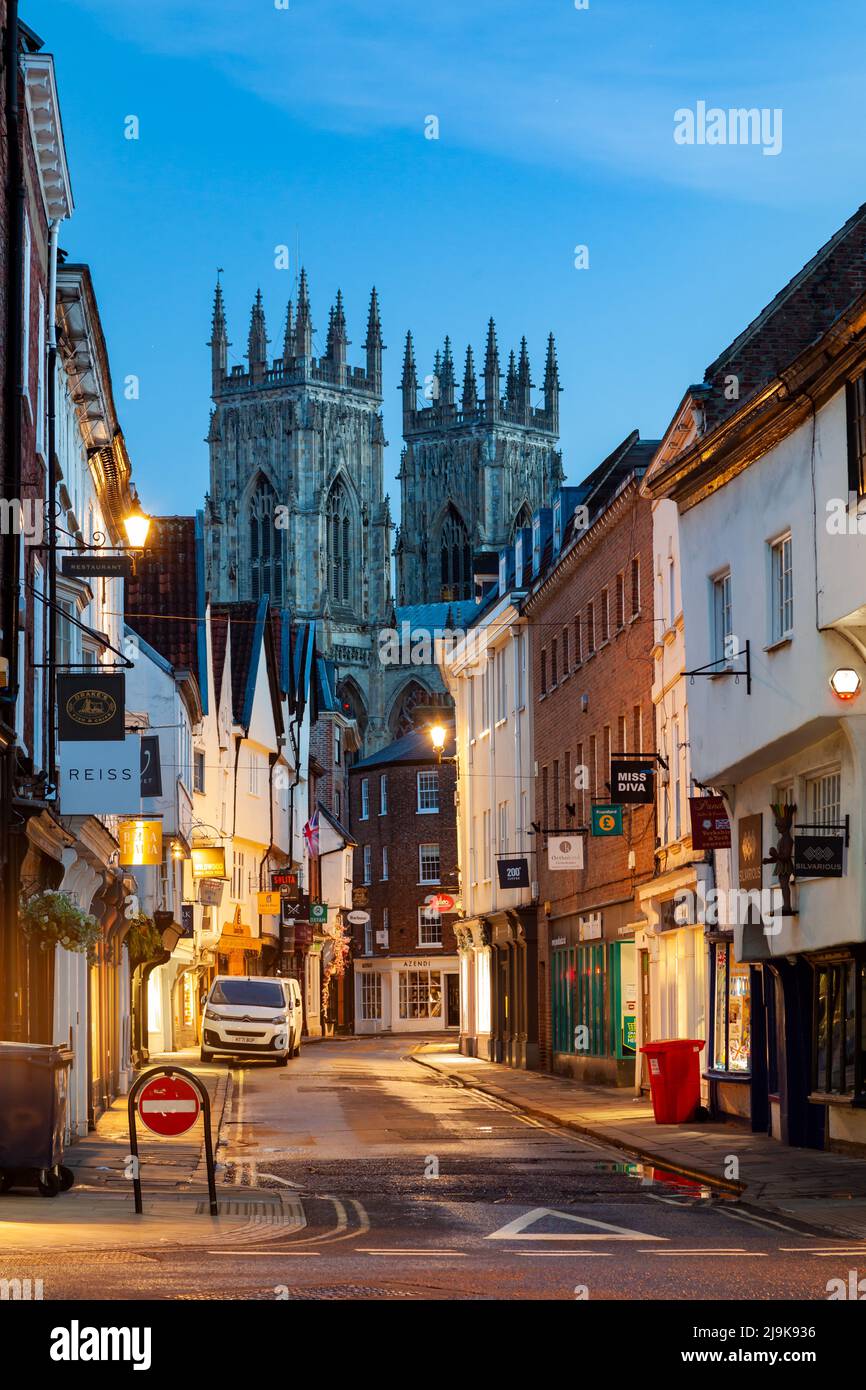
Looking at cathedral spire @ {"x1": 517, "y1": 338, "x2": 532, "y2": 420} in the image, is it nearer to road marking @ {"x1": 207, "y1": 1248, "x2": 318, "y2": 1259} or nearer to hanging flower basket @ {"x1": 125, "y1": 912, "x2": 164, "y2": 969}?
hanging flower basket @ {"x1": 125, "y1": 912, "x2": 164, "y2": 969}

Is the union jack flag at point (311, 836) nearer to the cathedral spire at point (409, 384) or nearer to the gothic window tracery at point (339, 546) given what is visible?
the gothic window tracery at point (339, 546)

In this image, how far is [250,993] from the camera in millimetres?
44906

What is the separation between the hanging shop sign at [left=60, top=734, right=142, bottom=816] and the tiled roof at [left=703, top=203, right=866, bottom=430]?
9274 millimetres

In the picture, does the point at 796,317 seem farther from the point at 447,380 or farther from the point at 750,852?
the point at 447,380

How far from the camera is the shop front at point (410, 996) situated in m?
94.6

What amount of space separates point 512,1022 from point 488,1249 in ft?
121

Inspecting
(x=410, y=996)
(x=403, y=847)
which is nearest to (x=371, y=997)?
(x=410, y=996)

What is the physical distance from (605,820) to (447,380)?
474ft

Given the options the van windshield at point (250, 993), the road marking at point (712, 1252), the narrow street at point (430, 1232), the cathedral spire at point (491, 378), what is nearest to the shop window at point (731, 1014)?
the narrow street at point (430, 1232)

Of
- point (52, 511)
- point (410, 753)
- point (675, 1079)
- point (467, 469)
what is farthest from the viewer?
point (467, 469)

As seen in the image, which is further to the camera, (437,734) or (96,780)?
(437,734)

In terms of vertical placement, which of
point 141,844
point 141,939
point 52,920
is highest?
point 141,844

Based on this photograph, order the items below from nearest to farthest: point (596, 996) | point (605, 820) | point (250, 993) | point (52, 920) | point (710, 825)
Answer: point (52, 920) < point (710, 825) < point (605, 820) < point (596, 996) < point (250, 993)
